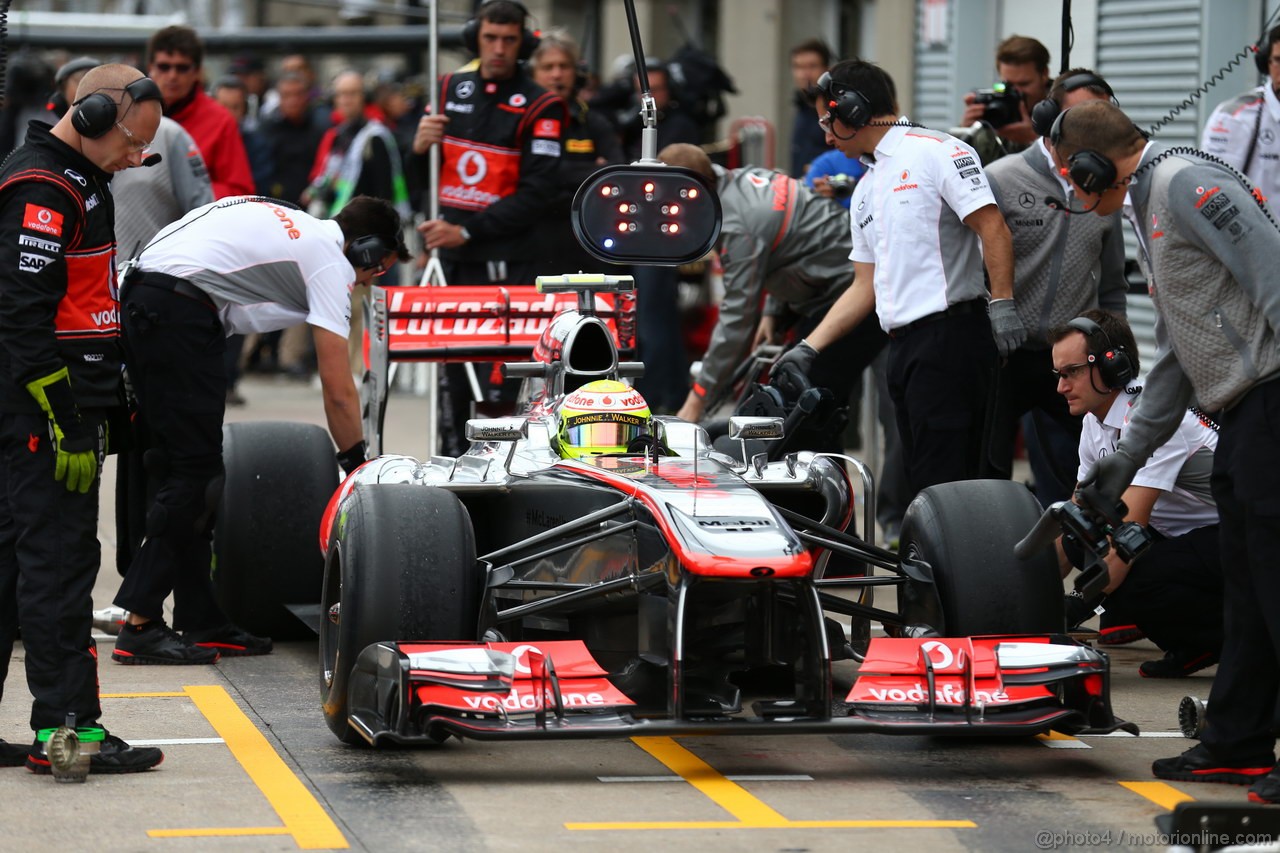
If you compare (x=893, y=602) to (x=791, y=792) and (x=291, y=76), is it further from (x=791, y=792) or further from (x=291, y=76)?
(x=291, y=76)

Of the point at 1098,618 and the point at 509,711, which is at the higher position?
the point at 509,711

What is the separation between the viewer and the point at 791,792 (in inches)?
231

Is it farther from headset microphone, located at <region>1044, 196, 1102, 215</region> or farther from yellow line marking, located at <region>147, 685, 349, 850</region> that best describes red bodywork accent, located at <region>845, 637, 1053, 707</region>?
headset microphone, located at <region>1044, 196, 1102, 215</region>

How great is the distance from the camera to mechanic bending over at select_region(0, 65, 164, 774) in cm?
596

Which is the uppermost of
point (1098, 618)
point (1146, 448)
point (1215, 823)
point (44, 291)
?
point (44, 291)

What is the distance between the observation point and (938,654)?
6082mm

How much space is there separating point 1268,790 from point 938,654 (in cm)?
98

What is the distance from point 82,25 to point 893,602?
545 inches

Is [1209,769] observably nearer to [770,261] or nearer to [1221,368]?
[1221,368]

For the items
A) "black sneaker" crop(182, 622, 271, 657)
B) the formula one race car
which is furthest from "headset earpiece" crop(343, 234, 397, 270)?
"black sneaker" crop(182, 622, 271, 657)

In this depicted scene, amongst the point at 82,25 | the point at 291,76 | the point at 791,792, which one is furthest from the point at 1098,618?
the point at 82,25

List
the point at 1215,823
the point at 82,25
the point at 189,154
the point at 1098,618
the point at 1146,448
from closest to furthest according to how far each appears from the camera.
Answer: the point at 1215,823
the point at 1146,448
the point at 1098,618
the point at 189,154
the point at 82,25

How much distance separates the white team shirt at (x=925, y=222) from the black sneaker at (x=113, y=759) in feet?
11.0

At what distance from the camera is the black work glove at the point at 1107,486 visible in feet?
20.0
